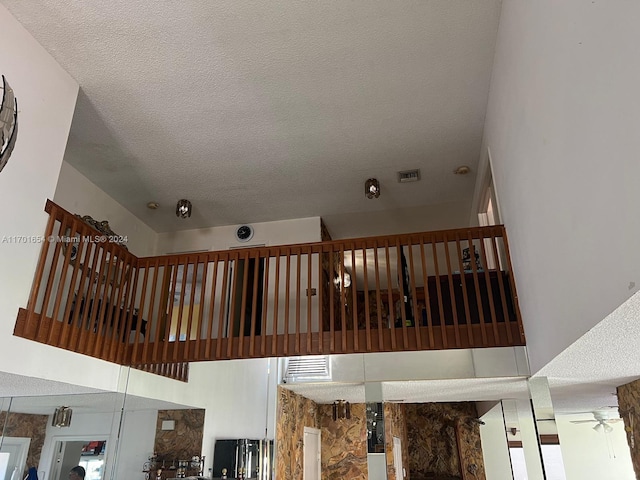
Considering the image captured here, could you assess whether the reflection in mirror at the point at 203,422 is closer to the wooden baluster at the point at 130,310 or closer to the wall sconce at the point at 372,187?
the wooden baluster at the point at 130,310

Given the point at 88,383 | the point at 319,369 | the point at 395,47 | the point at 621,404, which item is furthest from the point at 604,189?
the point at 88,383

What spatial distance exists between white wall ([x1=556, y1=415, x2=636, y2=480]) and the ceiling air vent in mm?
5928

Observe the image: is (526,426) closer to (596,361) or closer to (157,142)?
(596,361)

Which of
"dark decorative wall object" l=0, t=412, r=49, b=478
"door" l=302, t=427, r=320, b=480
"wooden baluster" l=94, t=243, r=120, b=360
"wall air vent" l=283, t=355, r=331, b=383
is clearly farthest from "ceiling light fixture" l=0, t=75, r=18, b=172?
"door" l=302, t=427, r=320, b=480

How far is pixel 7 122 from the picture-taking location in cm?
317

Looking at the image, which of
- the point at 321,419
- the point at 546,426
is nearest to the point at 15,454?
the point at 321,419

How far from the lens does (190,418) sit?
4516mm

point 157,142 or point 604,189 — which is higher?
point 157,142

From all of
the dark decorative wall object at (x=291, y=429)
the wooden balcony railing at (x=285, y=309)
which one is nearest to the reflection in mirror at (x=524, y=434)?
the wooden balcony railing at (x=285, y=309)

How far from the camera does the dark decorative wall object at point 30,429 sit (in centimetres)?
438

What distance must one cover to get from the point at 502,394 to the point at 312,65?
3.59 meters

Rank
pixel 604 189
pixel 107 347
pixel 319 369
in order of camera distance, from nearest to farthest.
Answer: pixel 604 189 → pixel 107 347 → pixel 319 369

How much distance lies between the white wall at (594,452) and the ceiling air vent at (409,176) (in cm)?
Result: 593

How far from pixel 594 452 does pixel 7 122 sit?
10232 mm
